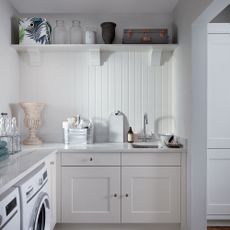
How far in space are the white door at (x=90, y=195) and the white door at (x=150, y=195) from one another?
9 centimetres

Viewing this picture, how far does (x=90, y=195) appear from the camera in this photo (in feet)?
8.51

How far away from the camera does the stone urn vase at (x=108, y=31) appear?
294 cm

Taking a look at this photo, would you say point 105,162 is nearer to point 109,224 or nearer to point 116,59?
point 109,224

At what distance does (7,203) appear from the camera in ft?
4.29

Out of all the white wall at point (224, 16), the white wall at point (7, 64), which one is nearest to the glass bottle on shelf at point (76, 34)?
the white wall at point (7, 64)

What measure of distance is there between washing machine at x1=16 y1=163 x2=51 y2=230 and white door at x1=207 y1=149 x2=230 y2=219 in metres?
1.63

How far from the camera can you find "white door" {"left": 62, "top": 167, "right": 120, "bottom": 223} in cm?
259

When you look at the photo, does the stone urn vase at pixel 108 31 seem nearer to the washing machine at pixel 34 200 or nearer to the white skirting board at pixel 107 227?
the washing machine at pixel 34 200

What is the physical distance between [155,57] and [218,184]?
57.5 inches

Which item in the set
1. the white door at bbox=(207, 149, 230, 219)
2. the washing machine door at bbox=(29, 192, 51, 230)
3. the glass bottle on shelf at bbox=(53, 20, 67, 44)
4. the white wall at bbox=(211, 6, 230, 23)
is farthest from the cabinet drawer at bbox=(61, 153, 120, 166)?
the white wall at bbox=(211, 6, 230, 23)

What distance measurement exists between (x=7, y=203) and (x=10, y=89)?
1.79 m

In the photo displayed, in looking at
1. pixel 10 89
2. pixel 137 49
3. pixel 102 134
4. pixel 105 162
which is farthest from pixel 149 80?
pixel 10 89

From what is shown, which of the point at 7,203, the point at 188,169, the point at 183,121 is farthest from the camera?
the point at 183,121

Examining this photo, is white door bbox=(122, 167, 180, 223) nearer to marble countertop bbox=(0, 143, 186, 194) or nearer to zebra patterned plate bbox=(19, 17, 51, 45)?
marble countertop bbox=(0, 143, 186, 194)
